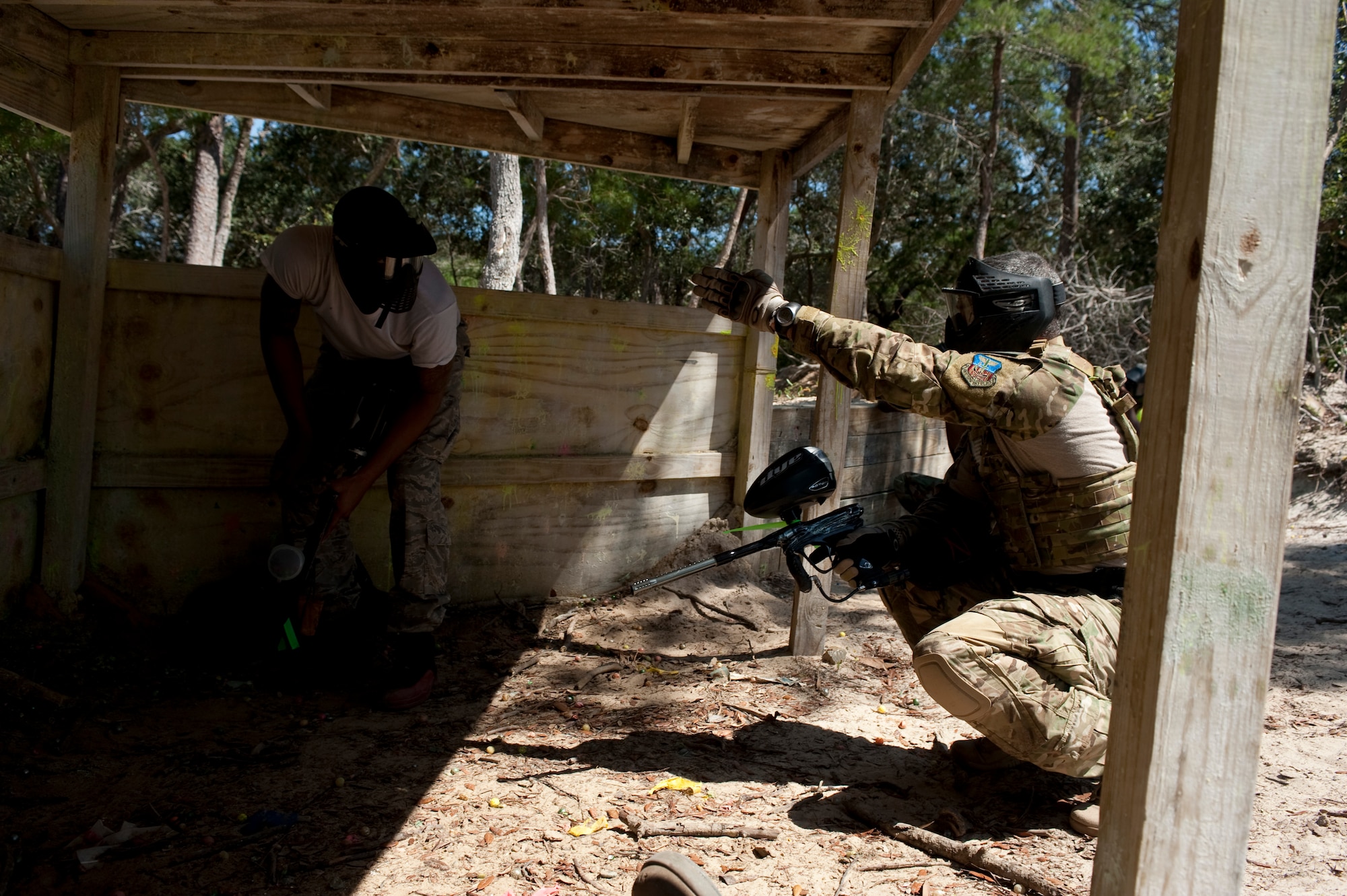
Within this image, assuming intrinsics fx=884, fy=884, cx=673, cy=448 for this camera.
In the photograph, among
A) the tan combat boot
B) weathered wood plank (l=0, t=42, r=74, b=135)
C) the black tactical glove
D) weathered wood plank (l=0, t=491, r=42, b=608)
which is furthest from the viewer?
weathered wood plank (l=0, t=491, r=42, b=608)

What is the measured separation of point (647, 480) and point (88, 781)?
272 centimetres

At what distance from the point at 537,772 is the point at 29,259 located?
8.84 ft

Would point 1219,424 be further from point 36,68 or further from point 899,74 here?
point 36,68

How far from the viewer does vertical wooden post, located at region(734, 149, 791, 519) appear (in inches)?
187

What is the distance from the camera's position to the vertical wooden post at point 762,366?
187 inches

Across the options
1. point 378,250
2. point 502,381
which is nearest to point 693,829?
point 378,250

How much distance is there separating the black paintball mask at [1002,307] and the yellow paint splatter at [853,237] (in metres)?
0.88

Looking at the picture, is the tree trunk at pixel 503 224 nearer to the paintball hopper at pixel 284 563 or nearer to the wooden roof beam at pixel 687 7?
the wooden roof beam at pixel 687 7

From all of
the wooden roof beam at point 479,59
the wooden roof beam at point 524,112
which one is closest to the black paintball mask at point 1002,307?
the wooden roof beam at point 479,59

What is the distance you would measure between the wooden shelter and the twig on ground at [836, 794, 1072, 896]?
3.25ft

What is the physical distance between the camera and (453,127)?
4.68m

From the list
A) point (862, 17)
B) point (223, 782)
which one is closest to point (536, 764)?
point (223, 782)

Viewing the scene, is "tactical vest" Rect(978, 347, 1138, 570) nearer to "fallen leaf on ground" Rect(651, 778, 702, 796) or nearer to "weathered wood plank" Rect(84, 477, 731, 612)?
"fallen leaf on ground" Rect(651, 778, 702, 796)

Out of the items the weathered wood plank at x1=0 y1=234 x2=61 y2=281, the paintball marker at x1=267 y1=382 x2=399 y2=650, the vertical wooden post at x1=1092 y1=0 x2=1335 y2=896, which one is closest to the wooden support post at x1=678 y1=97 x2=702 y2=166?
the paintball marker at x1=267 y1=382 x2=399 y2=650
